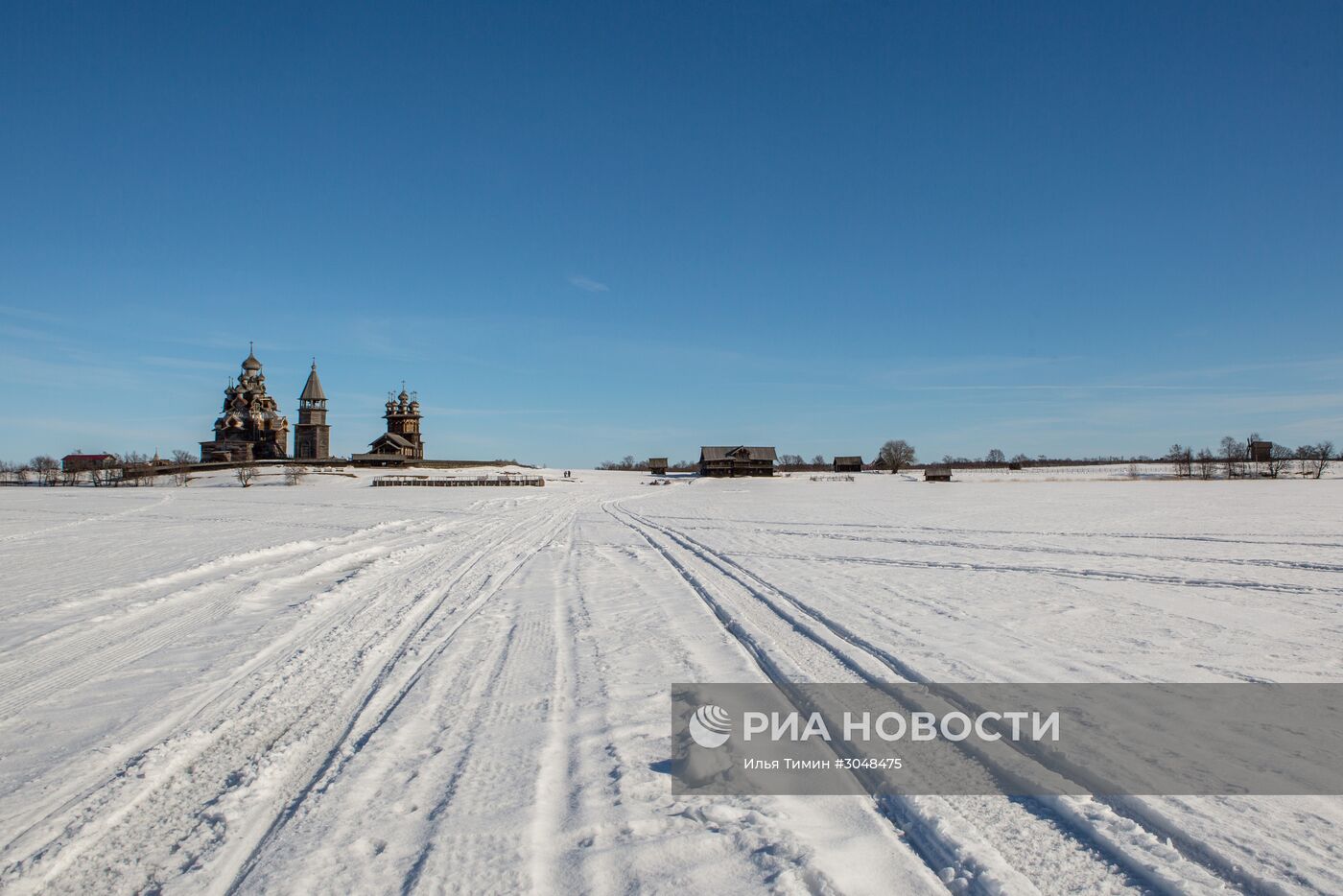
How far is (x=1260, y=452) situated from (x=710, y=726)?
382 ft

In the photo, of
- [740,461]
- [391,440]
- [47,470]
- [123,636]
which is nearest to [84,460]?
[47,470]

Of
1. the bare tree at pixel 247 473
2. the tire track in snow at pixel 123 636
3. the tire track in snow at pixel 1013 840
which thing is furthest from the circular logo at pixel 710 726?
the bare tree at pixel 247 473

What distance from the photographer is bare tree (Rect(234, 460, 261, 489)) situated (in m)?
59.9

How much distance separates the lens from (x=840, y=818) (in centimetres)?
349

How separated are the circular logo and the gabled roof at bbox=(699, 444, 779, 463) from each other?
87.8 meters

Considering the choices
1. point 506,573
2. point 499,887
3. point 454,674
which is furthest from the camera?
point 506,573

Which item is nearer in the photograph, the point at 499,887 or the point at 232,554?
the point at 499,887

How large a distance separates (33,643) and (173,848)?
5.74 meters

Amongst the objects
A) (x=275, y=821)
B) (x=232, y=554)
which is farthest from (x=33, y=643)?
(x=232, y=554)

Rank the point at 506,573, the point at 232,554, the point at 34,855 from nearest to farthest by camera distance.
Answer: the point at 34,855 → the point at 506,573 → the point at 232,554

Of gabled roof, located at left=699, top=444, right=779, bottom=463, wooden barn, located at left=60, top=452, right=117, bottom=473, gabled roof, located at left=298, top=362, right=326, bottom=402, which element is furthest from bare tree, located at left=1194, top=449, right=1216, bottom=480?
wooden barn, located at left=60, top=452, right=117, bottom=473

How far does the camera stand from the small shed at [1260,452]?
292ft

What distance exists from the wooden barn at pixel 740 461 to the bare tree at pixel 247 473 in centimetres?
5180

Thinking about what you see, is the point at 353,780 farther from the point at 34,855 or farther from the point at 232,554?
the point at 232,554
